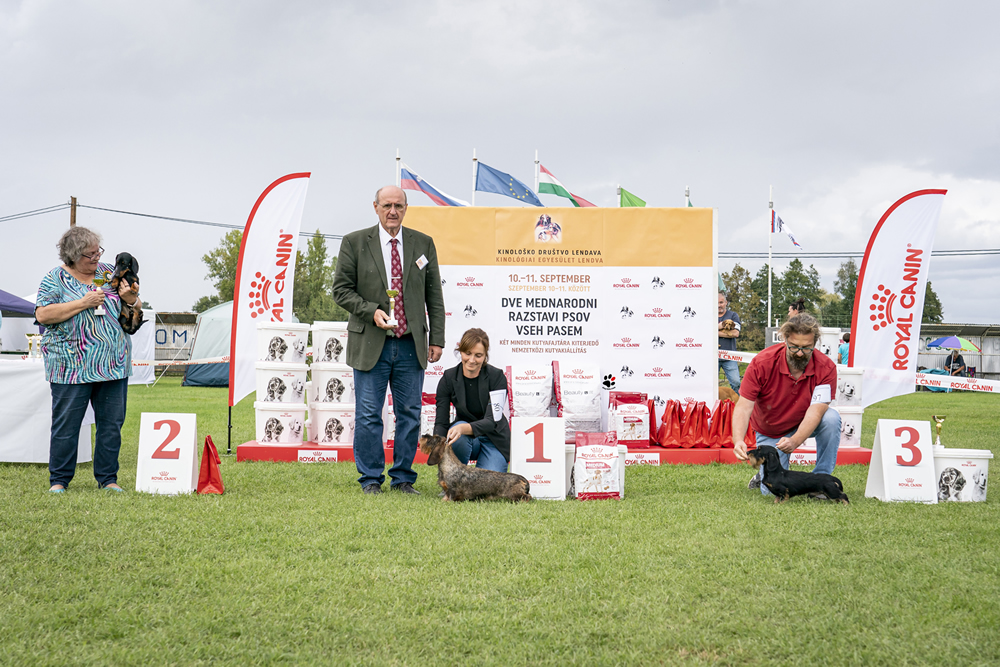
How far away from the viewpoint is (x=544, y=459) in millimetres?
4559

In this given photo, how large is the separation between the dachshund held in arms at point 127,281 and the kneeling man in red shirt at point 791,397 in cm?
348

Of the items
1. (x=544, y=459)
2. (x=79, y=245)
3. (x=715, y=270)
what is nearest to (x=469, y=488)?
(x=544, y=459)

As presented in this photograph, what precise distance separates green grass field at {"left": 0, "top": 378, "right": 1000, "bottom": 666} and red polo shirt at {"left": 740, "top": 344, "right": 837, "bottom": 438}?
1.85ft

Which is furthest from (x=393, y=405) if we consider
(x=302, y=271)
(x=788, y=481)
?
(x=302, y=271)

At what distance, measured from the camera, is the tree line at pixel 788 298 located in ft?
149

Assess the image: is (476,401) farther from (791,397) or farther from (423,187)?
(423,187)

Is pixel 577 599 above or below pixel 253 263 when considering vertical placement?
below

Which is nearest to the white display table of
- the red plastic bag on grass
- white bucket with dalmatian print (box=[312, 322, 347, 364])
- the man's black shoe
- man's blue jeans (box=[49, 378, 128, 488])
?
man's blue jeans (box=[49, 378, 128, 488])

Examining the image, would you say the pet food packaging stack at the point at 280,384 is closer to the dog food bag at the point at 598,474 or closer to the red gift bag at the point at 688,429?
the dog food bag at the point at 598,474

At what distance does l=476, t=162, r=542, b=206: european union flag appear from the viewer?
9.21m

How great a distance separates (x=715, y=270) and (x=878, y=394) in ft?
6.61

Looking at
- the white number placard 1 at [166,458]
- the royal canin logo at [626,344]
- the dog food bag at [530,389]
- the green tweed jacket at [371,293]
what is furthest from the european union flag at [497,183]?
the white number placard 1 at [166,458]

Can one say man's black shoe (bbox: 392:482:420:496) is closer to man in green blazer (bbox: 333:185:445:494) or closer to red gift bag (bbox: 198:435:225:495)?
man in green blazer (bbox: 333:185:445:494)

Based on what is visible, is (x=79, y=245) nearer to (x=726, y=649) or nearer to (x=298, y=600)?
(x=298, y=600)
